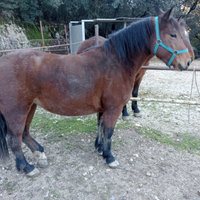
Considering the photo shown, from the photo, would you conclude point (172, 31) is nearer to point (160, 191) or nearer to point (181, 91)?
point (160, 191)

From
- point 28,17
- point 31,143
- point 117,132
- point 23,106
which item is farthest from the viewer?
point 28,17

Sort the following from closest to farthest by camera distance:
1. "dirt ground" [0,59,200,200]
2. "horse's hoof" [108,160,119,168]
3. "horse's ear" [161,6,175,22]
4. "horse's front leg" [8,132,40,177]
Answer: "horse's ear" [161,6,175,22] < "dirt ground" [0,59,200,200] < "horse's front leg" [8,132,40,177] < "horse's hoof" [108,160,119,168]

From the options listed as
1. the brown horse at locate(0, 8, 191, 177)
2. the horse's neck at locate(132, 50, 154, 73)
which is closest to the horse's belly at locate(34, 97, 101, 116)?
the brown horse at locate(0, 8, 191, 177)

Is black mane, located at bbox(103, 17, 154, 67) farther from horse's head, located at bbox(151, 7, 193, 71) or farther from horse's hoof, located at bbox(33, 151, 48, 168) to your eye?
horse's hoof, located at bbox(33, 151, 48, 168)

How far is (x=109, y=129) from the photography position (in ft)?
7.63

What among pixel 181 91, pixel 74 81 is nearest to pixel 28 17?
pixel 181 91

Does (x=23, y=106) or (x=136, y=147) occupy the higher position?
(x=23, y=106)

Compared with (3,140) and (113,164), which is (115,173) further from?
(3,140)

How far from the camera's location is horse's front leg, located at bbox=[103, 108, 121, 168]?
224cm

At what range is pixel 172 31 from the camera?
1.87 meters

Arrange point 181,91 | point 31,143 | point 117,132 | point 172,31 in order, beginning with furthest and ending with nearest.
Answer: point 181,91
point 117,132
point 31,143
point 172,31

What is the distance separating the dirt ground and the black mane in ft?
5.24

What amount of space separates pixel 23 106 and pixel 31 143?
82 cm

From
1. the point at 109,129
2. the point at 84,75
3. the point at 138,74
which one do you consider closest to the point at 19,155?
the point at 109,129
